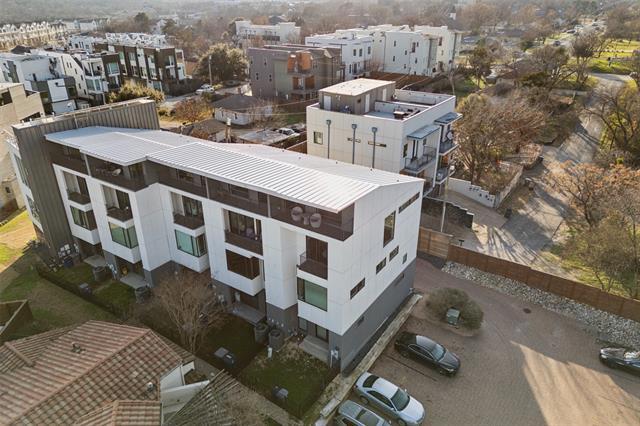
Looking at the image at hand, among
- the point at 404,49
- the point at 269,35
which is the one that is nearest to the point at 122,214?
the point at 404,49

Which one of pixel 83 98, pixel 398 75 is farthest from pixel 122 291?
pixel 398 75

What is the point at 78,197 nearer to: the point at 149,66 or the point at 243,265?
the point at 243,265

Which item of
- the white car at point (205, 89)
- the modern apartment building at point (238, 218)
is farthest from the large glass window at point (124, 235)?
the white car at point (205, 89)

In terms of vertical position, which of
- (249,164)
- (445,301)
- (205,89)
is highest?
(249,164)

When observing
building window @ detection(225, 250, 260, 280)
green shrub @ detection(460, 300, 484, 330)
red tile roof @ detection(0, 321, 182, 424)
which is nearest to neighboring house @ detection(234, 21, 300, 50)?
building window @ detection(225, 250, 260, 280)

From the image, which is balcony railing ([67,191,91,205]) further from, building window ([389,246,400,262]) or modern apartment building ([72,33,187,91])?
modern apartment building ([72,33,187,91])

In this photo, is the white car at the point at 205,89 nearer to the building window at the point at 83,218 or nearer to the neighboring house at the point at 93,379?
the building window at the point at 83,218
